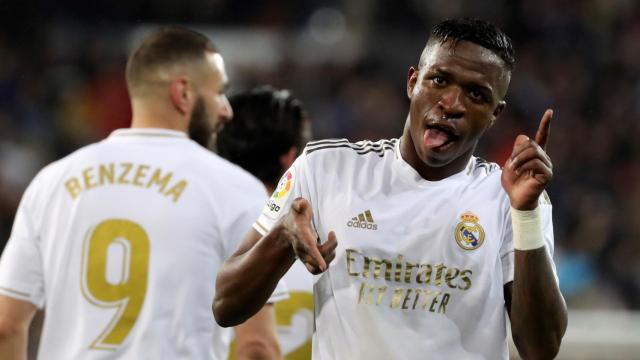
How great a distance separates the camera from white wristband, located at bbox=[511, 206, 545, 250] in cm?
279

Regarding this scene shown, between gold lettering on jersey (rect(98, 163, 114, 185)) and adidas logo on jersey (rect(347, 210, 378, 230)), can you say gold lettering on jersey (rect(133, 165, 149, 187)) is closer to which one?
gold lettering on jersey (rect(98, 163, 114, 185))

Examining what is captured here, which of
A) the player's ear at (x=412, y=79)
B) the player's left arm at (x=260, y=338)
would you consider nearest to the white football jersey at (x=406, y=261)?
the player's ear at (x=412, y=79)

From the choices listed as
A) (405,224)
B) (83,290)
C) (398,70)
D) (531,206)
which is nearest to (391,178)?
(405,224)

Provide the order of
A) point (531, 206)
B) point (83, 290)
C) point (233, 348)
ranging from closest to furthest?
point (531, 206)
point (83, 290)
point (233, 348)

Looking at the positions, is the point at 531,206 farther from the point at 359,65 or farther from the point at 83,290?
the point at 359,65

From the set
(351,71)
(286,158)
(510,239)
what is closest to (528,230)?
(510,239)

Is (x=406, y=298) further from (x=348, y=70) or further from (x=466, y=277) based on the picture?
(x=348, y=70)

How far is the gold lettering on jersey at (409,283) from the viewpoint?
2922mm

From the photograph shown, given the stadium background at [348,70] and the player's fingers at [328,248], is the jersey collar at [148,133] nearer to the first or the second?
the player's fingers at [328,248]

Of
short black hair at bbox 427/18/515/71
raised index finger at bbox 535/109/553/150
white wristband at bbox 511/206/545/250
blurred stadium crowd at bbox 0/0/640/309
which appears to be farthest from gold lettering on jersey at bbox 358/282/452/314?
blurred stadium crowd at bbox 0/0/640/309

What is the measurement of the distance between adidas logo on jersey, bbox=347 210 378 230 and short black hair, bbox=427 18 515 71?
1.75 ft

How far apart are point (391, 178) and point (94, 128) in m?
8.19

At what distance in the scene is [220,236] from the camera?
3777 mm

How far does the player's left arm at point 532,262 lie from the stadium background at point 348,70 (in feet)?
23.0
